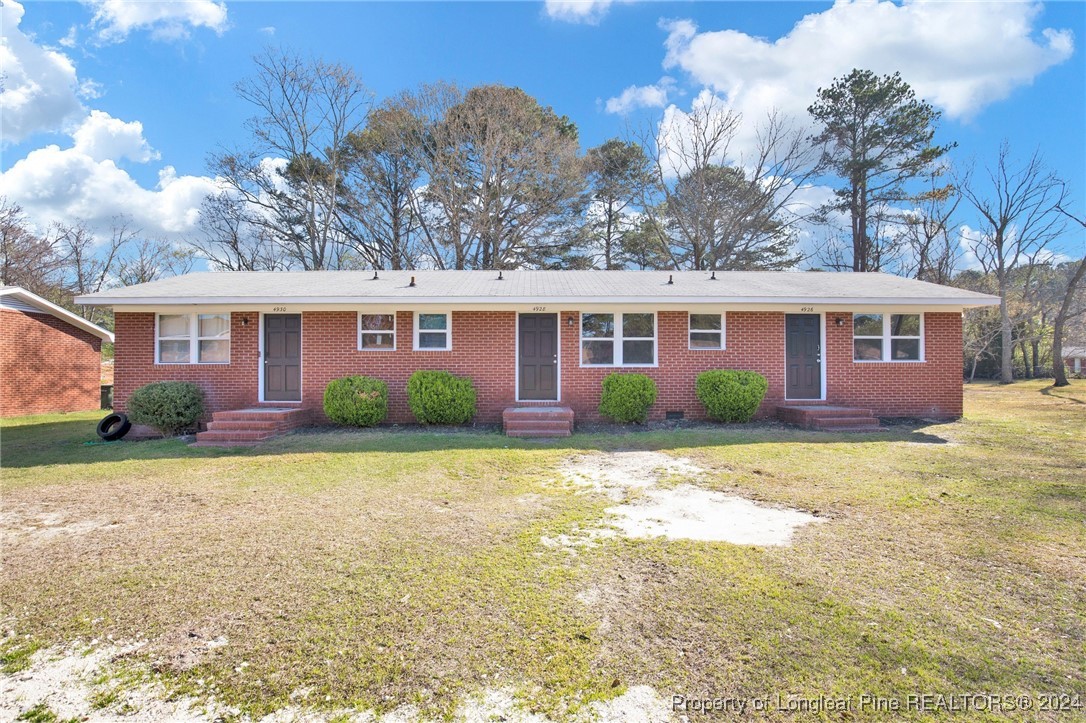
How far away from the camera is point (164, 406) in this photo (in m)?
9.28

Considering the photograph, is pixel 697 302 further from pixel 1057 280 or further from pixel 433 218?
Answer: pixel 1057 280

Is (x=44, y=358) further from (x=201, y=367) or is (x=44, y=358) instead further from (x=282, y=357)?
(x=282, y=357)

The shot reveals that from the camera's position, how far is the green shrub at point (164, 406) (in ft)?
30.4

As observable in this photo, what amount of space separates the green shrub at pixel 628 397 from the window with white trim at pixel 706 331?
1478mm

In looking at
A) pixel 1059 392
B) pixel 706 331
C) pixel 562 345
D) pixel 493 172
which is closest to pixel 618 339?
pixel 562 345

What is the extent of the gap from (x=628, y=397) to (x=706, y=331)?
91.9 inches

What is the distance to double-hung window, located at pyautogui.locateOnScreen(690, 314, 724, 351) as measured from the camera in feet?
34.3

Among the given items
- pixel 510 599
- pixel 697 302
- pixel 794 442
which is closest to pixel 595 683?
pixel 510 599

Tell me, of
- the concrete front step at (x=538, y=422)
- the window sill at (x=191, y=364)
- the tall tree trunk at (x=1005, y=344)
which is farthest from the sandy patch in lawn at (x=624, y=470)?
the tall tree trunk at (x=1005, y=344)

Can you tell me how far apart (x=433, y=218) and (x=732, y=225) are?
43.2 ft

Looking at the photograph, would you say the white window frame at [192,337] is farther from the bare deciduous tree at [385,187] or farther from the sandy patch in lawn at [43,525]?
the bare deciduous tree at [385,187]

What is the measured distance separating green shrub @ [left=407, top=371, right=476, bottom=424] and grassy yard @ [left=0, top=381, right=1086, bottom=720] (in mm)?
3526

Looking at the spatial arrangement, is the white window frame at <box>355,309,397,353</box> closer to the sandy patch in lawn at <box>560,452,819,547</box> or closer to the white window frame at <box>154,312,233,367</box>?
the white window frame at <box>154,312,233,367</box>

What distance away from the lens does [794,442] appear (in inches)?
316
